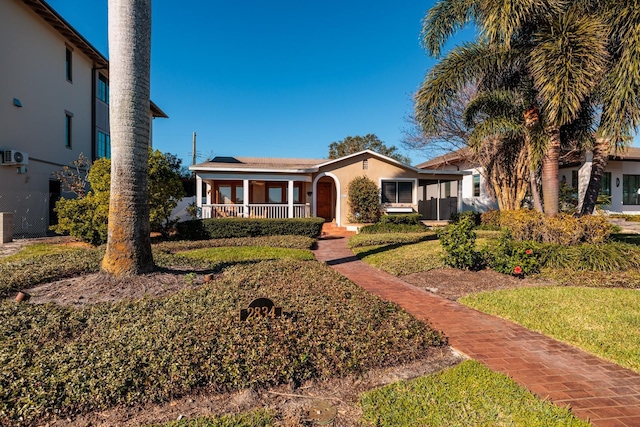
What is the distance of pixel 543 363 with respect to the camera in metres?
3.48

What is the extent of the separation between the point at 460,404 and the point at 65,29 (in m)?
21.3

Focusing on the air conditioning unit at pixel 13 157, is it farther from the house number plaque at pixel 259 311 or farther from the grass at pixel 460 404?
the grass at pixel 460 404

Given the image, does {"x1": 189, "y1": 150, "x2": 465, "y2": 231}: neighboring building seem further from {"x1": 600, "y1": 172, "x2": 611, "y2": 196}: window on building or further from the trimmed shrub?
{"x1": 600, "y1": 172, "x2": 611, "y2": 196}: window on building

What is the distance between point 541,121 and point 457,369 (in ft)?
26.9

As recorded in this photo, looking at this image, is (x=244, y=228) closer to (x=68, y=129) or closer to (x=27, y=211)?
(x=27, y=211)

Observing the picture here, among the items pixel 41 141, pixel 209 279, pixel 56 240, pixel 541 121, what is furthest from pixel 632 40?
pixel 41 141

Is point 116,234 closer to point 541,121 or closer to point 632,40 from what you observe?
point 541,121

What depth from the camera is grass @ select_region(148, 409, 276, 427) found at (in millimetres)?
2459

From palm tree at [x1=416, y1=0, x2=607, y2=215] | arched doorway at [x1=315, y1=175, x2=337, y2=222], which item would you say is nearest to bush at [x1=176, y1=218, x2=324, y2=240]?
arched doorway at [x1=315, y1=175, x2=337, y2=222]

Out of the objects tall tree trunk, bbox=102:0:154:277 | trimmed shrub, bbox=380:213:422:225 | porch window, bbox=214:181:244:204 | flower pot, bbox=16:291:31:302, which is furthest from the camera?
porch window, bbox=214:181:244:204

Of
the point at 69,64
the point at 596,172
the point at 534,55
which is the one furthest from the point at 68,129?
the point at 596,172

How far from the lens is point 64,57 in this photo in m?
16.6

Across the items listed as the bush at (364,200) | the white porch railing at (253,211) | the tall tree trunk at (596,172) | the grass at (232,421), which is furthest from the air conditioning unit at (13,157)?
the tall tree trunk at (596,172)

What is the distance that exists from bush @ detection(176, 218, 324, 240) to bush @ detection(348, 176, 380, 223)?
3702 mm
